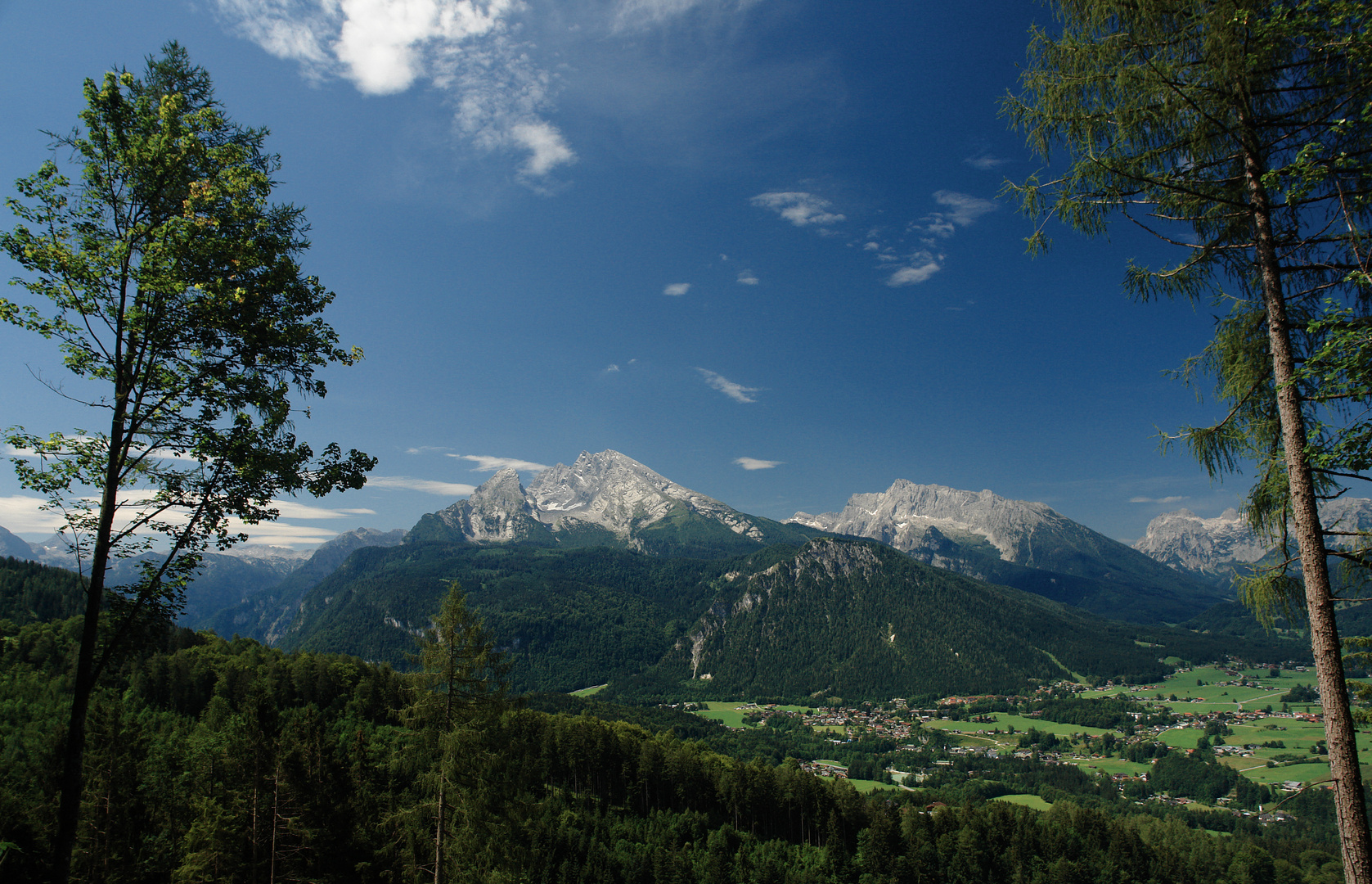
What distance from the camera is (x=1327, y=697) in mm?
7945

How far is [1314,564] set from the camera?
27.1 feet

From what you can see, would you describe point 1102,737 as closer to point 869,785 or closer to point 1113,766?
point 1113,766

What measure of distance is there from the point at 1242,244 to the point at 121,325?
16785 millimetres

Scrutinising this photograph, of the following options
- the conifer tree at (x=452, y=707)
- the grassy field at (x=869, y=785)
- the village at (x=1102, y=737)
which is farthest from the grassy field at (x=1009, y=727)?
the conifer tree at (x=452, y=707)

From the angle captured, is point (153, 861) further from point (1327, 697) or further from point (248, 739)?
point (1327, 697)

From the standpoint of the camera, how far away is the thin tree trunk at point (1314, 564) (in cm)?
746

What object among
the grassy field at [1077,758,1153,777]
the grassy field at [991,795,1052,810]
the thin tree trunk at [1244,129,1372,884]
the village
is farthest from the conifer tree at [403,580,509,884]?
the grassy field at [1077,758,1153,777]

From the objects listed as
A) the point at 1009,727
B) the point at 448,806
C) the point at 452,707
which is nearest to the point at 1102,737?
the point at 1009,727

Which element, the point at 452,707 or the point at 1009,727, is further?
the point at 1009,727

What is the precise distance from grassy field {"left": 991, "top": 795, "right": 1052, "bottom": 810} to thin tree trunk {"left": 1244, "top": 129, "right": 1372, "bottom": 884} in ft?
393

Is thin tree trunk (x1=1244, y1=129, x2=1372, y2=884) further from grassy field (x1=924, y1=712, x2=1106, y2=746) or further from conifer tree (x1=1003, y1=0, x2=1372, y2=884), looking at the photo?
grassy field (x1=924, y1=712, x2=1106, y2=746)

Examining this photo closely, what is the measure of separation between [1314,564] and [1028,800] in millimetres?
132105

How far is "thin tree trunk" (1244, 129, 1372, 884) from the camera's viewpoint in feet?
24.5

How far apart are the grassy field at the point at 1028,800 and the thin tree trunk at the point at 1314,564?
120m
